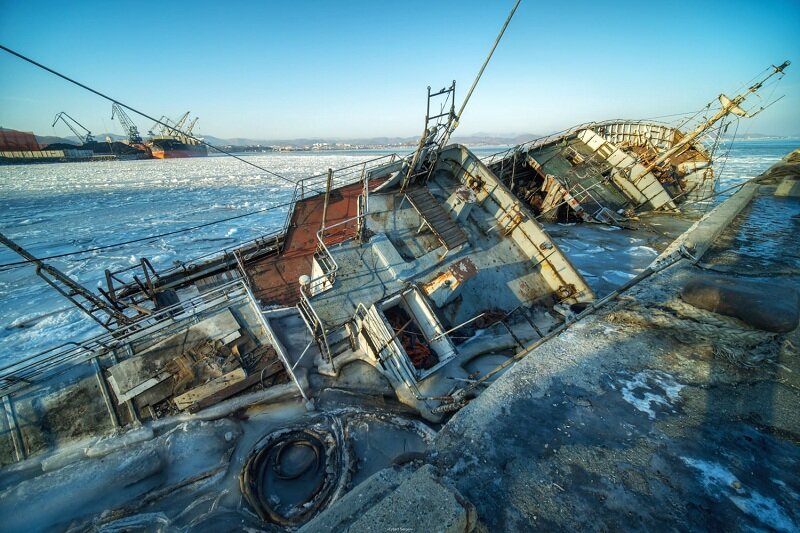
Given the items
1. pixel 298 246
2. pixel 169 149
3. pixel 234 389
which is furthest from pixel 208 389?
pixel 169 149

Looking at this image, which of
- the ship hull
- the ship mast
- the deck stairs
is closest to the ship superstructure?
the ship mast

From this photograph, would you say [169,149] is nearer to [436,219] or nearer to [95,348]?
[95,348]

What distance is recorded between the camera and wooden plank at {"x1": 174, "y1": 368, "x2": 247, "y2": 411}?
6.56 meters

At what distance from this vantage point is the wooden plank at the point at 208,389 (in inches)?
258

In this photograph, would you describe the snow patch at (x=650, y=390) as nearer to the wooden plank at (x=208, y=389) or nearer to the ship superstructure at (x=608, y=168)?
the wooden plank at (x=208, y=389)

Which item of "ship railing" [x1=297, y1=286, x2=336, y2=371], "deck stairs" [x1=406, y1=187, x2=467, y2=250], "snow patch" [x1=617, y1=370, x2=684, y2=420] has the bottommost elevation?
"ship railing" [x1=297, y1=286, x2=336, y2=371]

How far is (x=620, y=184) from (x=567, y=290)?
1694cm

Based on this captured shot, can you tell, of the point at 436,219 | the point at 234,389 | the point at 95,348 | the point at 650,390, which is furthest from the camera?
the point at 436,219

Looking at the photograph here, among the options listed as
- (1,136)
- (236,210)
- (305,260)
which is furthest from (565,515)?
(1,136)

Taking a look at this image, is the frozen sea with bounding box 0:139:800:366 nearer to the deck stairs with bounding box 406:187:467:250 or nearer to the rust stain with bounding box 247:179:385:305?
the rust stain with bounding box 247:179:385:305

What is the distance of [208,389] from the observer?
6.70 m

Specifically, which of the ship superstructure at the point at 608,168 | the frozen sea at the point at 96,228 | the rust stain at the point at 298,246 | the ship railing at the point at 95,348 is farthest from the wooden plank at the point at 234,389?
the ship superstructure at the point at 608,168

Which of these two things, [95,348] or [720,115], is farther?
[720,115]

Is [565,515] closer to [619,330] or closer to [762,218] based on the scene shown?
[619,330]
